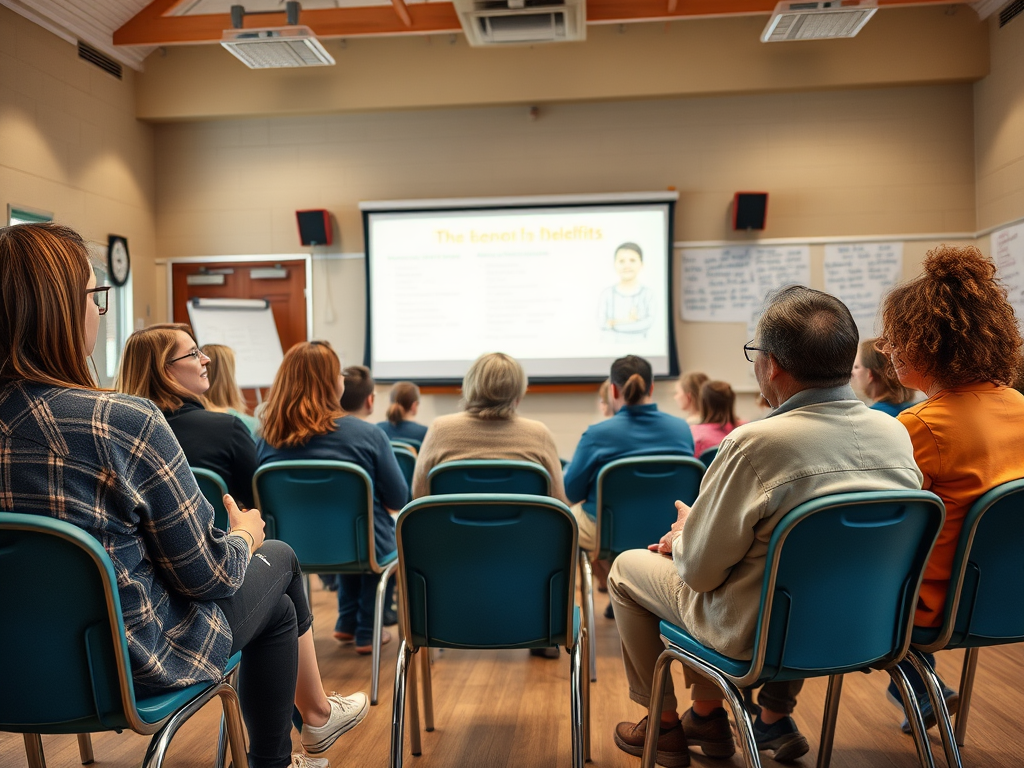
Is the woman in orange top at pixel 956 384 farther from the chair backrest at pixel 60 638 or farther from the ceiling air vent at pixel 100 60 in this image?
the ceiling air vent at pixel 100 60

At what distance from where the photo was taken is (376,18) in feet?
17.7

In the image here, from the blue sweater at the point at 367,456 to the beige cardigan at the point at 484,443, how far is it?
12 centimetres

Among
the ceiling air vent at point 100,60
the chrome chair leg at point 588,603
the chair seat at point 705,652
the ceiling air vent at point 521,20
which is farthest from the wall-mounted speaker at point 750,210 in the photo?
the ceiling air vent at point 100,60

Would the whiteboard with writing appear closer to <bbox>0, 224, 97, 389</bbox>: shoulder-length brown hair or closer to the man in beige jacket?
<bbox>0, 224, 97, 389</bbox>: shoulder-length brown hair

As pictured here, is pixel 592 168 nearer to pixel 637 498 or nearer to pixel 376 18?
pixel 376 18

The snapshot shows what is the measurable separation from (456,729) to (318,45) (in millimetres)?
4152

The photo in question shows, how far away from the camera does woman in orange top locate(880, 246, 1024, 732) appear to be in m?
1.69

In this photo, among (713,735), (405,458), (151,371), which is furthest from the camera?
(405,458)

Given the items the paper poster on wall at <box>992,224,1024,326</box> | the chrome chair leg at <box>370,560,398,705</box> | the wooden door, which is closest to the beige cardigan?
the chrome chair leg at <box>370,560,398,705</box>

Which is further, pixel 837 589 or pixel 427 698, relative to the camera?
pixel 427 698

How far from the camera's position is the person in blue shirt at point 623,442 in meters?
2.95

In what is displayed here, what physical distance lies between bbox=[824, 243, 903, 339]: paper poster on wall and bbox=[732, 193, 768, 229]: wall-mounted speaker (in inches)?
22.9

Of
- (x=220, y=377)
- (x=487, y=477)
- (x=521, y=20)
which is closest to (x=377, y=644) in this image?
(x=487, y=477)

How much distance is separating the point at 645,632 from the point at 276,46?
172 inches
